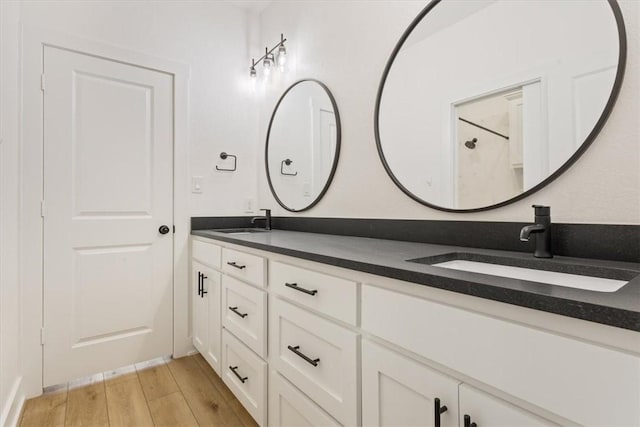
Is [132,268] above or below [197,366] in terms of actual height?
above

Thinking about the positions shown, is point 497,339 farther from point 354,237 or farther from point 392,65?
point 392,65

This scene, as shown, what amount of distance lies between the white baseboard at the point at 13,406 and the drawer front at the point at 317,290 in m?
1.37

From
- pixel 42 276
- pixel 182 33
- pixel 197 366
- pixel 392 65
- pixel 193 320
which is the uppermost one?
pixel 182 33

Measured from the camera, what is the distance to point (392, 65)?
1618 mm

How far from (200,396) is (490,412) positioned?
1.66 metres

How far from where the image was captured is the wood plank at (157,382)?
73.4 inches

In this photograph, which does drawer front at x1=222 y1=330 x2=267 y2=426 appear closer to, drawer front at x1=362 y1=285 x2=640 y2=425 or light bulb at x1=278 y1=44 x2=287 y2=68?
drawer front at x1=362 y1=285 x2=640 y2=425

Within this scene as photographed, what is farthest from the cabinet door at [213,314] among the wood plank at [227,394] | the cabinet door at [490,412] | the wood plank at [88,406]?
the cabinet door at [490,412]

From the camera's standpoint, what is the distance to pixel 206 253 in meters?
2.10

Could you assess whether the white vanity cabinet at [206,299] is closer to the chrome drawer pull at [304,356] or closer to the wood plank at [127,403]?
the wood plank at [127,403]

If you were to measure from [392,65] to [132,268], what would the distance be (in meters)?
2.03

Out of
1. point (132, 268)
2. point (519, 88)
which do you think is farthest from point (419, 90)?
point (132, 268)

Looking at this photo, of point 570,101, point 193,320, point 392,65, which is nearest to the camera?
point 570,101

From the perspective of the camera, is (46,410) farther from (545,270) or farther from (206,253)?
(545,270)
